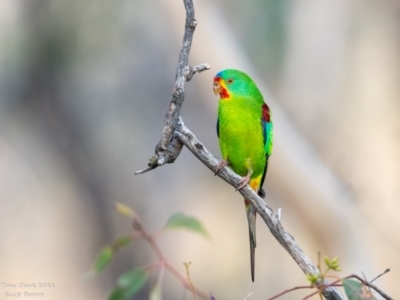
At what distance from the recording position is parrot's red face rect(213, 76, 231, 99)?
4.08 feet

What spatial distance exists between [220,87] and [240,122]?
0.34 feet

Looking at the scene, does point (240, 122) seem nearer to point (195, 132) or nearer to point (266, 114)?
point (266, 114)

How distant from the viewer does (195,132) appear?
7.92 feet

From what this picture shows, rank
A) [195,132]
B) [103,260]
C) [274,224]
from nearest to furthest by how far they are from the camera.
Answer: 1. [103,260]
2. [274,224]
3. [195,132]

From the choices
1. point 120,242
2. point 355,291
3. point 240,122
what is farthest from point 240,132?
point 120,242

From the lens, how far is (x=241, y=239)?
2.43 meters

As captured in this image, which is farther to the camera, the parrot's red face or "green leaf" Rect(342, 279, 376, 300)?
the parrot's red face

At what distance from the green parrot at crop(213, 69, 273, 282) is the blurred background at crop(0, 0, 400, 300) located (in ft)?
3.66

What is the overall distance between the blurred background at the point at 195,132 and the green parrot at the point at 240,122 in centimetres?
112

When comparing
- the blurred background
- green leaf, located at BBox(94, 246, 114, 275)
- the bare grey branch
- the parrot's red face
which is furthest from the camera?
the blurred background

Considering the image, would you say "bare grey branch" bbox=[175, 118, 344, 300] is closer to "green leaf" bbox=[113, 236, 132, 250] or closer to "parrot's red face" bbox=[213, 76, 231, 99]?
"parrot's red face" bbox=[213, 76, 231, 99]

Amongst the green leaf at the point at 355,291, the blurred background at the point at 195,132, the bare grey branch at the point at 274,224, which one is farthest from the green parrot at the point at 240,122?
the blurred background at the point at 195,132

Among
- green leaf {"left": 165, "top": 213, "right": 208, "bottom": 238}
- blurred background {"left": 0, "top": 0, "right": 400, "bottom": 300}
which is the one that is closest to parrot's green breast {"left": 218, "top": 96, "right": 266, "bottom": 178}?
green leaf {"left": 165, "top": 213, "right": 208, "bottom": 238}

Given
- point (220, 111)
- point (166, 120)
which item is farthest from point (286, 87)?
point (166, 120)
